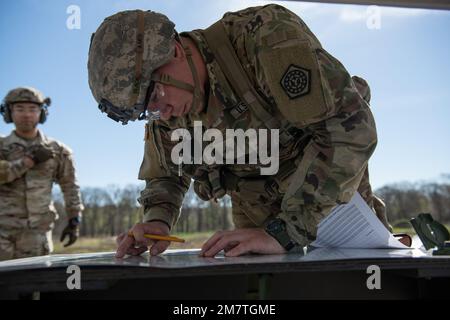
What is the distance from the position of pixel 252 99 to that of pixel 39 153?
10.9 feet

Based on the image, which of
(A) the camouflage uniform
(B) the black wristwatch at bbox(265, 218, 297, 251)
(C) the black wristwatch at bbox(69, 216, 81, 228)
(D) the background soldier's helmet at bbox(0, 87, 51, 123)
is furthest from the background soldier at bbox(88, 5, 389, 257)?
(C) the black wristwatch at bbox(69, 216, 81, 228)

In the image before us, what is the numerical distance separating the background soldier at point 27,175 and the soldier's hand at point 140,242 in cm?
302

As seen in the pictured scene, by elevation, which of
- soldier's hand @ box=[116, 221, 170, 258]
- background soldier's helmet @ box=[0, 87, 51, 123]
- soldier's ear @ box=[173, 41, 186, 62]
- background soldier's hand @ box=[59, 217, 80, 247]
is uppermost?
background soldier's helmet @ box=[0, 87, 51, 123]

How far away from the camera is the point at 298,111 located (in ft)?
4.02

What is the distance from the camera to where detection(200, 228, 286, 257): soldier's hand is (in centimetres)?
115

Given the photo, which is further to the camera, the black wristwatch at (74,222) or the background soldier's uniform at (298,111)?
the black wristwatch at (74,222)

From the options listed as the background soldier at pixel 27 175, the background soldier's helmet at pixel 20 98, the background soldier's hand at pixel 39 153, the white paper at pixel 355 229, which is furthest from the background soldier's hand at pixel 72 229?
the white paper at pixel 355 229

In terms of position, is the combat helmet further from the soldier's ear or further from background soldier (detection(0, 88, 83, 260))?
background soldier (detection(0, 88, 83, 260))

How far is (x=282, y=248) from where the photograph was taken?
1200 millimetres

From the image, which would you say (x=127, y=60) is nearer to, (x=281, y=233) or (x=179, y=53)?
(x=179, y=53)

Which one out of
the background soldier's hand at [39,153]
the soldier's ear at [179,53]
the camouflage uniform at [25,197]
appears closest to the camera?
the soldier's ear at [179,53]

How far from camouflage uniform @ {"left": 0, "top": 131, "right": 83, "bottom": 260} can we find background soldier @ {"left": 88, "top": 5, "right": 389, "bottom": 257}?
2.93 metres

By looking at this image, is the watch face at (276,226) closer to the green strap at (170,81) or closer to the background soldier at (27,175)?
the green strap at (170,81)

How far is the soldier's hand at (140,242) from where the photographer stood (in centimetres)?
138
